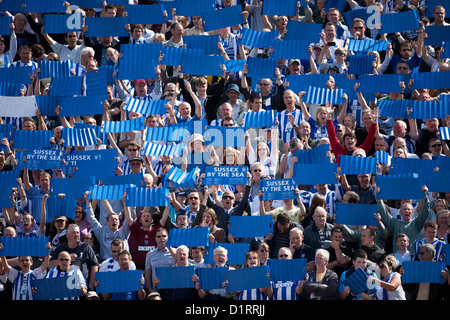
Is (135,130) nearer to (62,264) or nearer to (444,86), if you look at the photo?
(62,264)

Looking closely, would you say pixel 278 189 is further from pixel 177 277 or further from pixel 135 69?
pixel 135 69

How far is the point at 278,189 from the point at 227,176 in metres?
0.58

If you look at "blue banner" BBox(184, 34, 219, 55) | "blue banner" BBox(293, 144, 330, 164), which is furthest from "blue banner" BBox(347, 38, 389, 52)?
"blue banner" BBox(293, 144, 330, 164)

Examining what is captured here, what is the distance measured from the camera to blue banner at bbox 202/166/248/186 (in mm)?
11664

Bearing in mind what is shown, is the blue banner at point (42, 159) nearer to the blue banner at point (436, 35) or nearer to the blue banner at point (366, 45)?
the blue banner at point (366, 45)

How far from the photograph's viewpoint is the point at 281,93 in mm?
12758

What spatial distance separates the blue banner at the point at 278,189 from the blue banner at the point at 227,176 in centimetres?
28

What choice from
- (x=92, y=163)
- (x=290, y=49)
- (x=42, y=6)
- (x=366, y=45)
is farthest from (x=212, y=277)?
(x=42, y=6)

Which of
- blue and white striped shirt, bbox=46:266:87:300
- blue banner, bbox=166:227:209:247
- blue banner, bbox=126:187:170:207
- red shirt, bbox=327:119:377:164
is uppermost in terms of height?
red shirt, bbox=327:119:377:164

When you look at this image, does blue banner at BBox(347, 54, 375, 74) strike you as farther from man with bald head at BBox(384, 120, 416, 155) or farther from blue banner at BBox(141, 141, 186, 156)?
blue banner at BBox(141, 141, 186, 156)

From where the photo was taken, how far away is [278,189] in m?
11.4

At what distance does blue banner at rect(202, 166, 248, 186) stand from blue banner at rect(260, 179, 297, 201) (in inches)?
11.1
